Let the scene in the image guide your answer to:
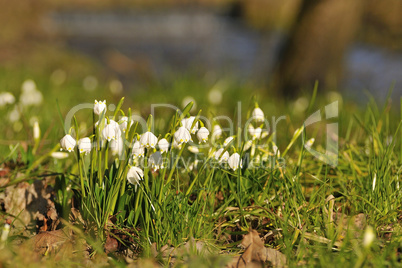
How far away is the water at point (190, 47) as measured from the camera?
25.7 feet

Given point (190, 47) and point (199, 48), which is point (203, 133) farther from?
point (190, 47)

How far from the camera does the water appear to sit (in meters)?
7.84

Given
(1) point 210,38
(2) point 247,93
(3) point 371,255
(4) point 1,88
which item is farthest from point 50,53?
(3) point 371,255

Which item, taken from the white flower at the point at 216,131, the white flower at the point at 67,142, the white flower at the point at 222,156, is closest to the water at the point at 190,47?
the white flower at the point at 216,131

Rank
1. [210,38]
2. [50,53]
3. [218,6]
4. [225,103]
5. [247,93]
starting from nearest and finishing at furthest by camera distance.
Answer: [225,103]
[247,93]
[50,53]
[210,38]
[218,6]

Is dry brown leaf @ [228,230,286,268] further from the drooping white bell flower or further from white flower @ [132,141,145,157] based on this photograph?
the drooping white bell flower

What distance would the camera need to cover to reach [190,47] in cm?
1111

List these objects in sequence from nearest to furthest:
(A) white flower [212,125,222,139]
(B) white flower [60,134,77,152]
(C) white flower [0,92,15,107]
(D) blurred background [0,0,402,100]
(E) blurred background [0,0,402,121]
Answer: (B) white flower [60,134,77,152] → (A) white flower [212,125,222,139] → (C) white flower [0,92,15,107] → (E) blurred background [0,0,402,121] → (D) blurred background [0,0,402,100]

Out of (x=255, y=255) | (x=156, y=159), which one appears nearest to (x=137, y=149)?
(x=156, y=159)

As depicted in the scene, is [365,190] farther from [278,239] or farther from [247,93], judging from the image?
[247,93]

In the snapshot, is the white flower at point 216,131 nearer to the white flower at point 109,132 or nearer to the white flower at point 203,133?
the white flower at point 203,133

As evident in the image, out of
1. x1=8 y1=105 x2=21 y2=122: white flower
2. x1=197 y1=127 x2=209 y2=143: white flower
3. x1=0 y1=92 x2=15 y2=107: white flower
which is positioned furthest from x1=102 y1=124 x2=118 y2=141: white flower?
x1=8 y1=105 x2=21 y2=122: white flower

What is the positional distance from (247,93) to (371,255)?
153 inches

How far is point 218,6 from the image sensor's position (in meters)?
16.6
